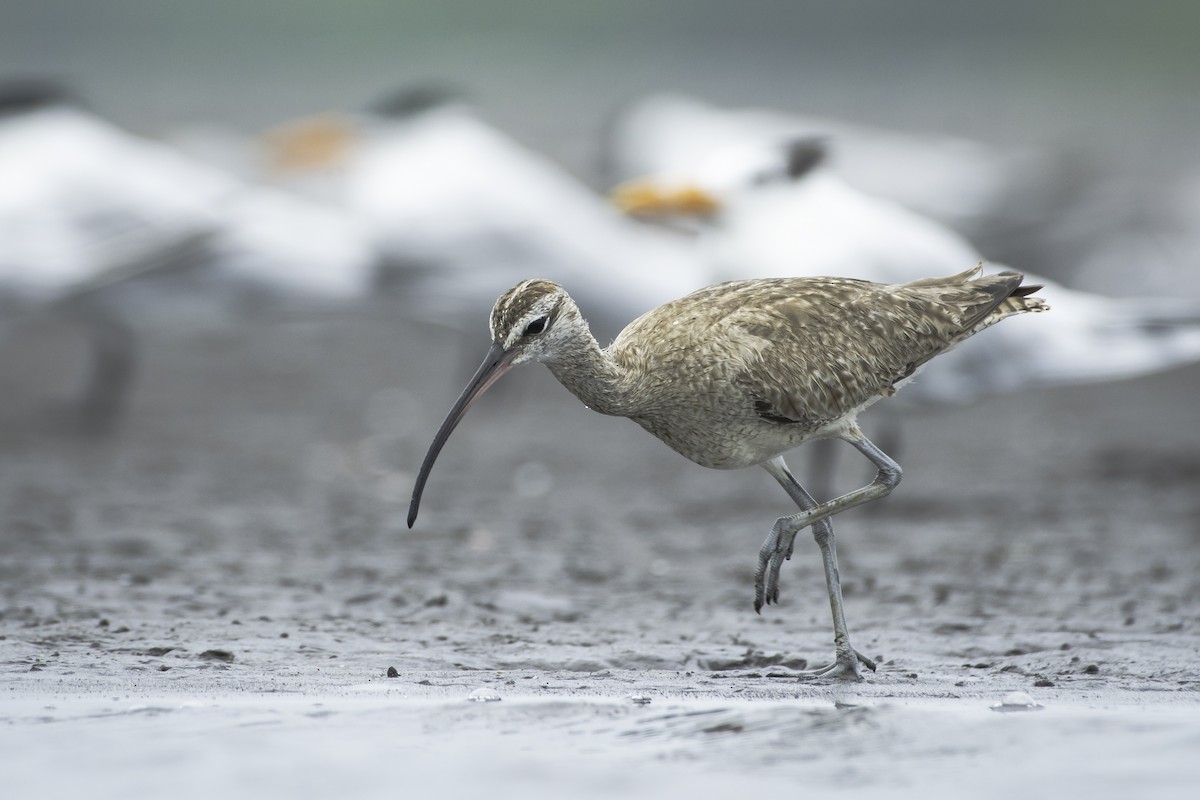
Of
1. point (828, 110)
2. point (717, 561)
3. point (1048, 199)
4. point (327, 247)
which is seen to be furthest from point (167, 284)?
point (828, 110)

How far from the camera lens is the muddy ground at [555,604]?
447 centimetres

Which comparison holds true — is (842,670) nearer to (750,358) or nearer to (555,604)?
(750,358)

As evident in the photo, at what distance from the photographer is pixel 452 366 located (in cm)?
1304

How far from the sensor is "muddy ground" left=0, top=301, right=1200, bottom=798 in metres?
4.47

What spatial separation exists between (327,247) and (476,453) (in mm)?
2061

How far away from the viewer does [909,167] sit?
1620 cm

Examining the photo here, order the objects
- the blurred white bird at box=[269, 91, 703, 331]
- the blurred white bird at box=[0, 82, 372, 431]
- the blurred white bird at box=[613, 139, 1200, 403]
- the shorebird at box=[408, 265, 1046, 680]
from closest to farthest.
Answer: the shorebird at box=[408, 265, 1046, 680] < the blurred white bird at box=[613, 139, 1200, 403] < the blurred white bird at box=[269, 91, 703, 331] < the blurred white bird at box=[0, 82, 372, 431]

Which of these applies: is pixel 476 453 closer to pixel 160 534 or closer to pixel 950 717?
pixel 160 534

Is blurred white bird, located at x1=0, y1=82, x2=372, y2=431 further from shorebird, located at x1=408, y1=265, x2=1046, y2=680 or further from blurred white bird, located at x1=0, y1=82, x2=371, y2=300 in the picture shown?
shorebird, located at x1=408, y1=265, x2=1046, y2=680

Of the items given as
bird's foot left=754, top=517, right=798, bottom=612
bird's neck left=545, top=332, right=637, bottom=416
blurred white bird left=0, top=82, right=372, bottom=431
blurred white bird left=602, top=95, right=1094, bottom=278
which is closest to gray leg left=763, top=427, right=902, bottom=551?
bird's foot left=754, top=517, right=798, bottom=612

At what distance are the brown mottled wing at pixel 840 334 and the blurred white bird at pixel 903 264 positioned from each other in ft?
6.35

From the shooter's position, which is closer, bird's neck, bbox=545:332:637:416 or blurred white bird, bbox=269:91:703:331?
bird's neck, bbox=545:332:637:416

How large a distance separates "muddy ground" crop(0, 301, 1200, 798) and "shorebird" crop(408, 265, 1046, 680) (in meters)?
0.56

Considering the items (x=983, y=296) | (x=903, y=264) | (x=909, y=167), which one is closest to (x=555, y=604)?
(x=983, y=296)
